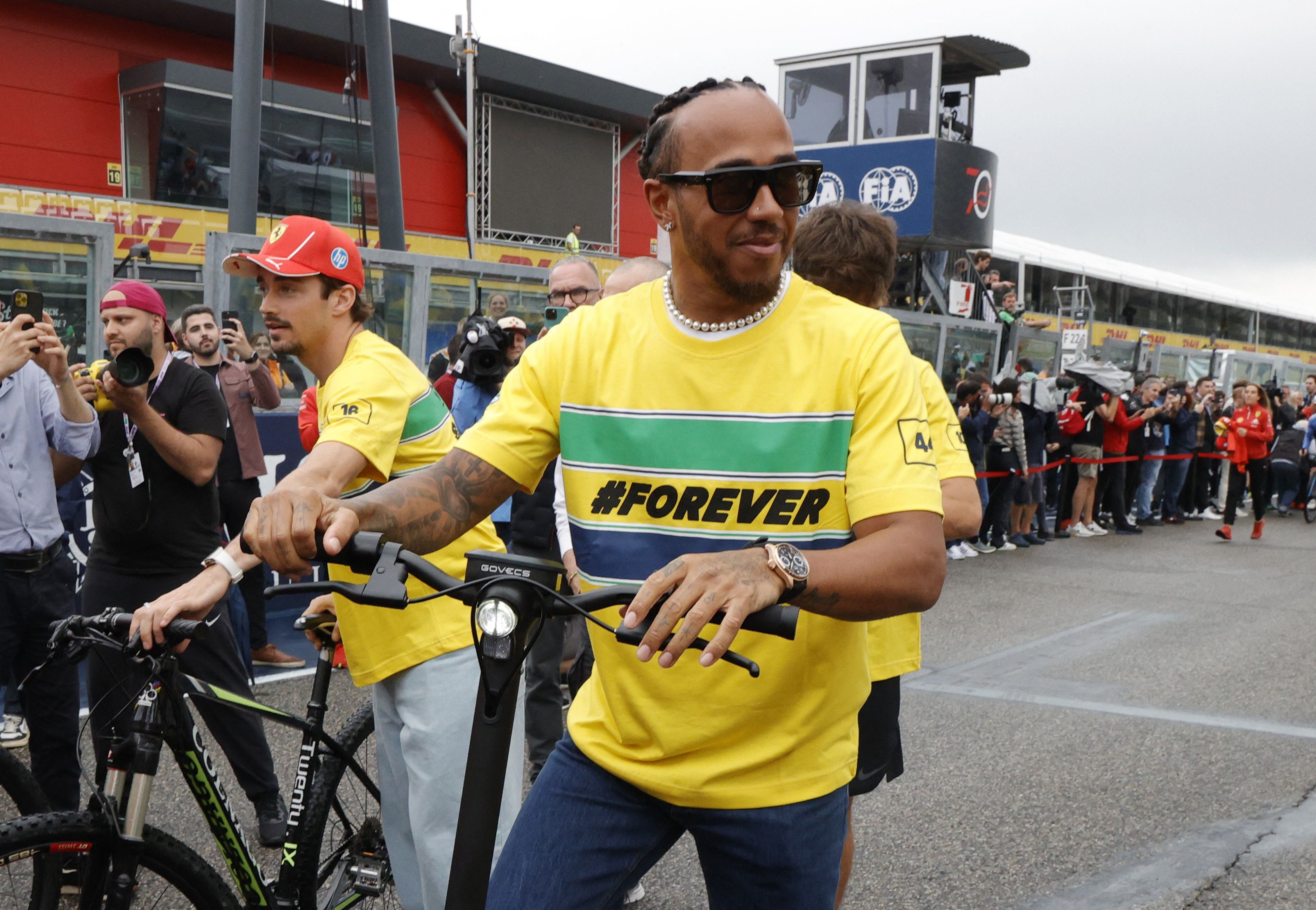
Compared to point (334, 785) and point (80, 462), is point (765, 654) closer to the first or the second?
point (334, 785)

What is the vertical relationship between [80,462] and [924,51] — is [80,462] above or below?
below

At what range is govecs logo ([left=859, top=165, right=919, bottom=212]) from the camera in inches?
780

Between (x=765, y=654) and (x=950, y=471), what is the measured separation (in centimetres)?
130

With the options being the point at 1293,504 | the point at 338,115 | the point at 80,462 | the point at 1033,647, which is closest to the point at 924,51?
the point at 1293,504

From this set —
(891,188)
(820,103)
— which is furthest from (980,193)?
(820,103)

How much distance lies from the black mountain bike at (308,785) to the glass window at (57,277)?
482 cm

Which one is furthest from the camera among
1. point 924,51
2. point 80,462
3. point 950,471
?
point 924,51

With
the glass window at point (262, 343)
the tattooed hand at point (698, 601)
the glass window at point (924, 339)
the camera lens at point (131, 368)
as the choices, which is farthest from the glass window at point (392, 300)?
the tattooed hand at point (698, 601)

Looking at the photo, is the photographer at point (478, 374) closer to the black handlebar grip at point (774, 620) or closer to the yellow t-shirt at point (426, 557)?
the yellow t-shirt at point (426, 557)

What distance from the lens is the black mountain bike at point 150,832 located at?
2377mm

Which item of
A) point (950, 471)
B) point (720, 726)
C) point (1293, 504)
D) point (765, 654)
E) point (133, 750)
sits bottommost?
point (1293, 504)

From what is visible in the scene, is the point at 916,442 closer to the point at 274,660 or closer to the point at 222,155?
the point at 274,660

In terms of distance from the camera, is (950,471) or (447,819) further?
(950,471)

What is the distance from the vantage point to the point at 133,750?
2457 mm
